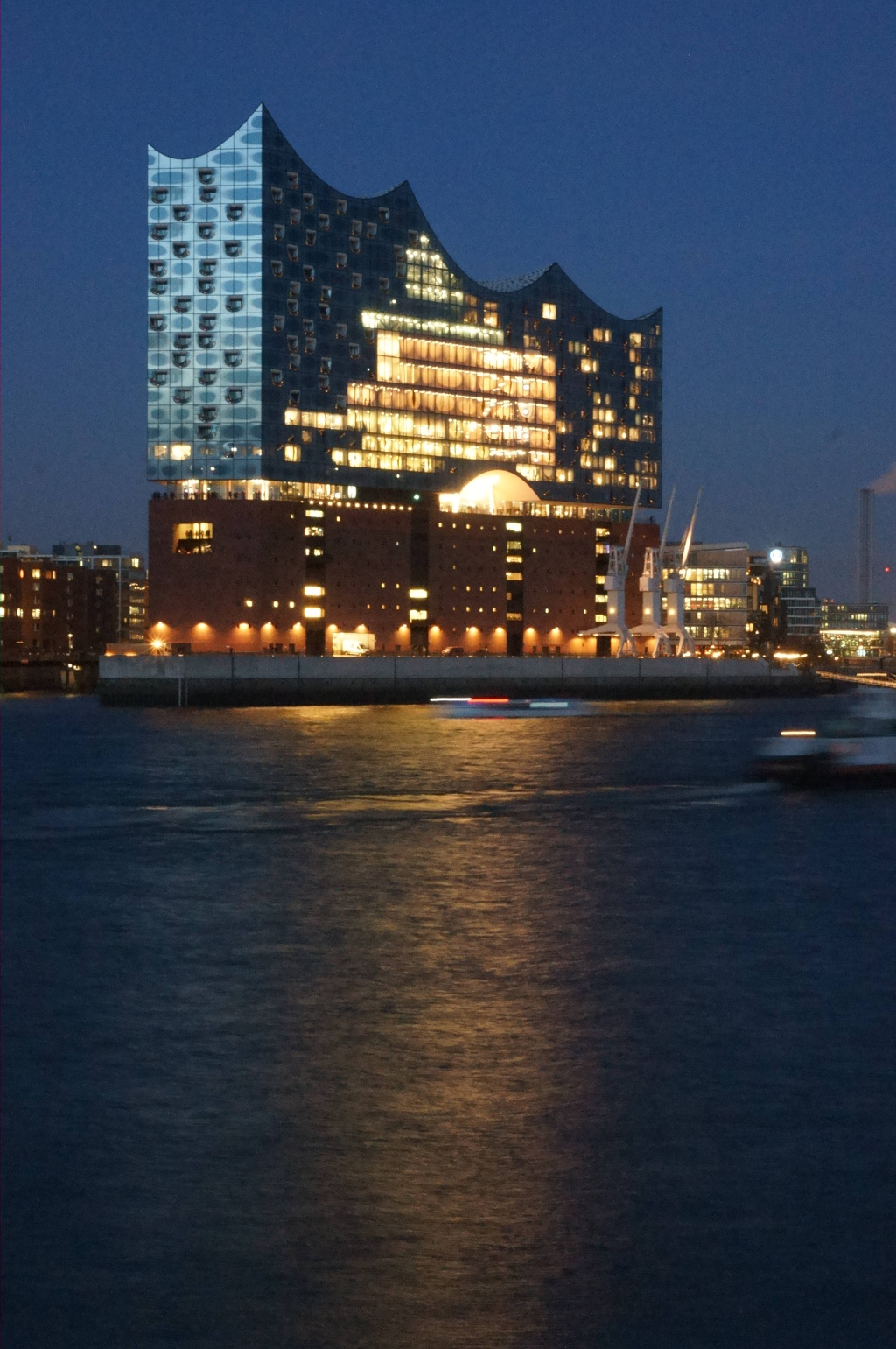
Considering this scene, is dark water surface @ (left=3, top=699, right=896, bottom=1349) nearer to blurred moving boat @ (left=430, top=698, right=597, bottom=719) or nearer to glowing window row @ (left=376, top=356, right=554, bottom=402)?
blurred moving boat @ (left=430, top=698, right=597, bottom=719)

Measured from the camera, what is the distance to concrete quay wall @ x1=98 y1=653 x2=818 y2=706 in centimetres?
9812

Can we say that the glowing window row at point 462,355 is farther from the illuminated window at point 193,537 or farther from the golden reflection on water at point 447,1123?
the golden reflection on water at point 447,1123

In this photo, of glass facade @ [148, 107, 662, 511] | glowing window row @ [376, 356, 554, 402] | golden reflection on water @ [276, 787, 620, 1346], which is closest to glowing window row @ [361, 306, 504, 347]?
glass facade @ [148, 107, 662, 511]

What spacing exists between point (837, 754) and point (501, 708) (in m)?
57.6

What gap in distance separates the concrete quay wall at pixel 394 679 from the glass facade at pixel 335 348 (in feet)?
64.9

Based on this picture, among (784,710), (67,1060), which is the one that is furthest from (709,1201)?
(784,710)

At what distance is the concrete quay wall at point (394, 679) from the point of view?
98125 millimetres

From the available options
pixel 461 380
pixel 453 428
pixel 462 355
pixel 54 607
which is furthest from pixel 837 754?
pixel 54 607

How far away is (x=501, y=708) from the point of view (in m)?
96.0

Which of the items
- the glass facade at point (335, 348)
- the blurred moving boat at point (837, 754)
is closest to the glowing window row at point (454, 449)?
the glass facade at point (335, 348)

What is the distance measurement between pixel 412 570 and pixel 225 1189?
114829 millimetres

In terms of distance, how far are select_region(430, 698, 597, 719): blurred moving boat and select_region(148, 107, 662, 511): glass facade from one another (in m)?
27.8

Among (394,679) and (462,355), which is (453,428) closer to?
(462,355)

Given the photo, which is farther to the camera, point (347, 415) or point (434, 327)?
point (434, 327)
